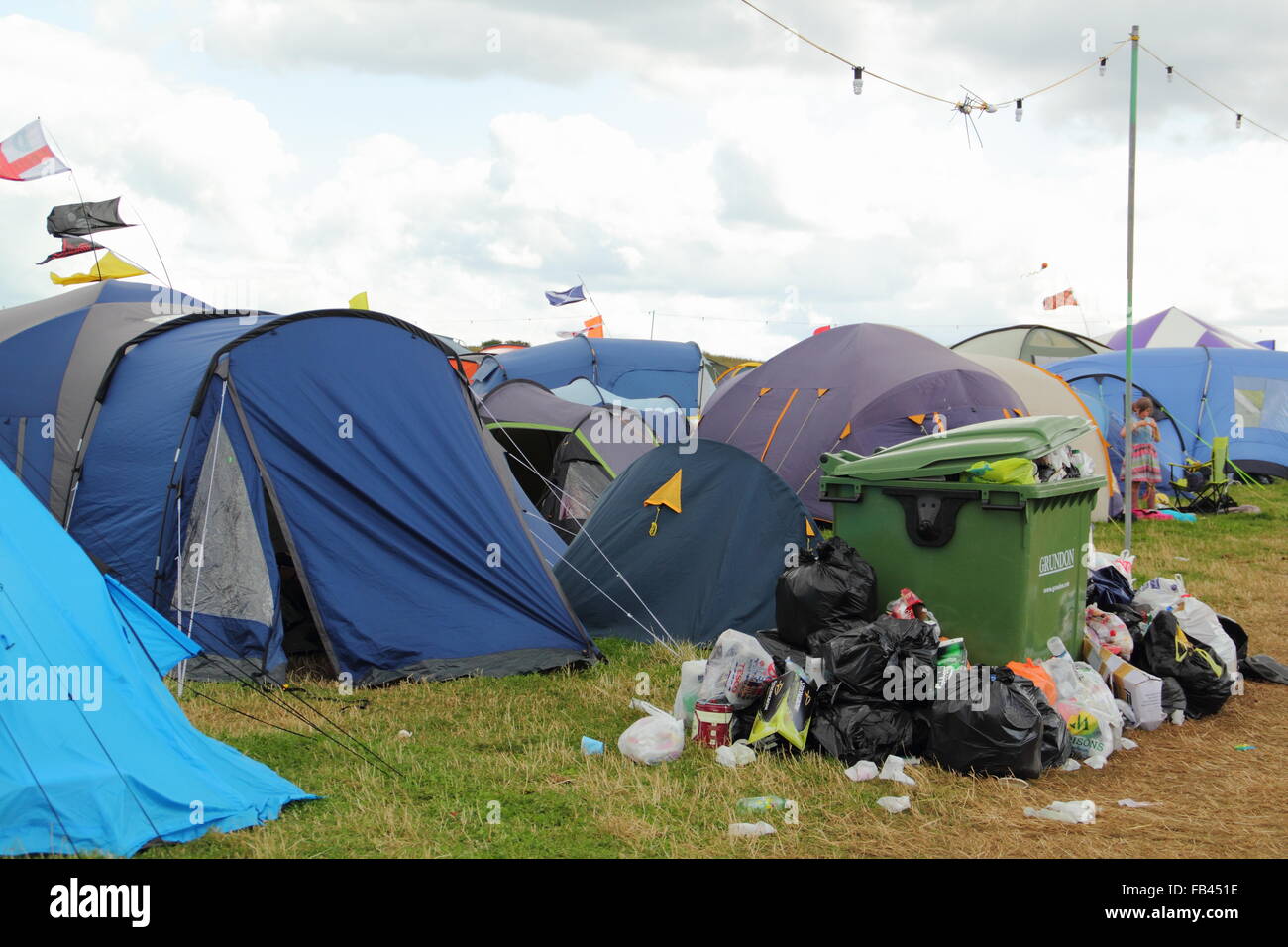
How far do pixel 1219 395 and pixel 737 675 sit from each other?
14369 mm

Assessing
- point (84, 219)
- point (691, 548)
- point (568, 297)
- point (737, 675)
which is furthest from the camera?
point (568, 297)

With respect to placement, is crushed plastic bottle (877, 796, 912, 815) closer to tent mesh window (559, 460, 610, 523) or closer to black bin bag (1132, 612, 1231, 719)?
black bin bag (1132, 612, 1231, 719)

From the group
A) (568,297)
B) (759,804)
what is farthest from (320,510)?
(568,297)

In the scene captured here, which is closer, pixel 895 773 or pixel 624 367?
pixel 895 773

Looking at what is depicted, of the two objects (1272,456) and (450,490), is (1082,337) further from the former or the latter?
(450,490)

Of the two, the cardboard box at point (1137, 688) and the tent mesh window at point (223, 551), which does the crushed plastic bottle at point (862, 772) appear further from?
the tent mesh window at point (223, 551)

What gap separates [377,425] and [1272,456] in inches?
588

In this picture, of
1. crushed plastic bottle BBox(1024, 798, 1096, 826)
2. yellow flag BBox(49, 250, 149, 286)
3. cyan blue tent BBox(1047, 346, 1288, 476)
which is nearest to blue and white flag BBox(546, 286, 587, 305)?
cyan blue tent BBox(1047, 346, 1288, 476)

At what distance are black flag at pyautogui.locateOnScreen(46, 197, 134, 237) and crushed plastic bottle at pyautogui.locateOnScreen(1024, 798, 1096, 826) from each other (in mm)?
8746

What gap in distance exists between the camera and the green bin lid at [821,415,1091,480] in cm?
560

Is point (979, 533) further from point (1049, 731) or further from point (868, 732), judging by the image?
point (868, 732)

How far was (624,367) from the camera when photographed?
23.3 m

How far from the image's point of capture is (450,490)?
6.74m
